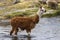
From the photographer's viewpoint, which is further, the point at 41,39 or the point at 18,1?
the point at 18,1

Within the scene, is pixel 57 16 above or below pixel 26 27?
below

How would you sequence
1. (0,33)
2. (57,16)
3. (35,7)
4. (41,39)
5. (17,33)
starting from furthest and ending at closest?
(35,7) → (57,16) → (0,33) → (17,33) → (41,39)

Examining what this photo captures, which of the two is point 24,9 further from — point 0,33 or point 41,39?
point 41,39

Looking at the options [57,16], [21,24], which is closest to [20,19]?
[21,24]

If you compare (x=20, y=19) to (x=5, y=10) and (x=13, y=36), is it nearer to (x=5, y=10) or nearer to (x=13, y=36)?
(x=13, y=36)

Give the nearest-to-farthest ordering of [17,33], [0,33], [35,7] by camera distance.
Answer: [17,33]
[0,33]
[35,7]

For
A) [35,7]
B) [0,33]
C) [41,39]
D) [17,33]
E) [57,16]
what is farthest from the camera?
[35,7]

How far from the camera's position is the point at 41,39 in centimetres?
1130

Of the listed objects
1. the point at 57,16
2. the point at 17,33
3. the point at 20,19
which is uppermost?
the point at 20,19

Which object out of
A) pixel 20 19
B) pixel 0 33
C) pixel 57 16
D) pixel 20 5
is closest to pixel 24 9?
pixel 20 5

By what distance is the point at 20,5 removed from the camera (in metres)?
21.2

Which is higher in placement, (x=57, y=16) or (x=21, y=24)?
(x=21, y=24)

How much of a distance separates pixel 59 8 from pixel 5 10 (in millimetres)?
4508

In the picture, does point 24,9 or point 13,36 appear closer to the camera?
point 13,36
